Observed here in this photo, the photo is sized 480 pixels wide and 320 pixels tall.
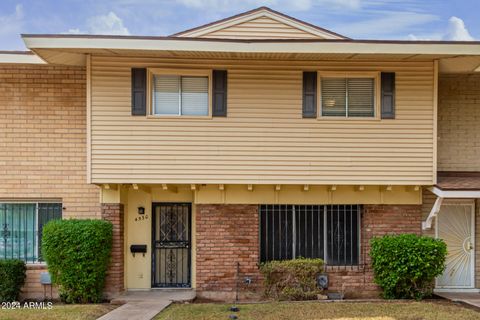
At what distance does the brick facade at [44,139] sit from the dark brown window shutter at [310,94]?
4.77 m

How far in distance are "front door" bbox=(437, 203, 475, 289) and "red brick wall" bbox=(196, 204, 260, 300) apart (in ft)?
14.1

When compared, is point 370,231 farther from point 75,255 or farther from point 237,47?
point 75,255

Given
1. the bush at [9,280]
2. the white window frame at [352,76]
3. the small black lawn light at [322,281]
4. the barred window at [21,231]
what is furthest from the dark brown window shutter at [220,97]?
the bush at [9,280]

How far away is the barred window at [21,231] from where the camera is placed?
11320 mm

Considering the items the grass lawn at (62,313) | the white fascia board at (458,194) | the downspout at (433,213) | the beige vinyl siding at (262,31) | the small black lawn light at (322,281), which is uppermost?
the beige vinyl siding at (262,31)

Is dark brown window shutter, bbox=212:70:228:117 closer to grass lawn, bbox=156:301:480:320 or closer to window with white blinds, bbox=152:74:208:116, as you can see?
window with white blinds, bbox=152:74:208:116

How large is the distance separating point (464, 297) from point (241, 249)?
4.79 metres

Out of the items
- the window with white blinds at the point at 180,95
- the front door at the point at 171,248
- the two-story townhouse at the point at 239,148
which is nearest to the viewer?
the two-story townhouse at the point at 239,148

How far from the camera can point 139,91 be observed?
1054 centimetres

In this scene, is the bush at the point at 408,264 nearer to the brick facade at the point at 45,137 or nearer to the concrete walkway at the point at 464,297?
the concrete walkway at the point at 464,297

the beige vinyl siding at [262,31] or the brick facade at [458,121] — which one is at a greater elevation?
the beige vinyl siding at [262,31]

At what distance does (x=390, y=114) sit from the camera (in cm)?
1075

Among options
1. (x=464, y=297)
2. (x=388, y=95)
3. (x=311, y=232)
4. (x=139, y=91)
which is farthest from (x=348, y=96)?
(x=464, y=297)

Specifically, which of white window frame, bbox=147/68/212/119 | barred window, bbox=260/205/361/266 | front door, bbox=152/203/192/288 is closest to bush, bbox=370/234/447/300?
barred window, bbox=260/205/361/266
